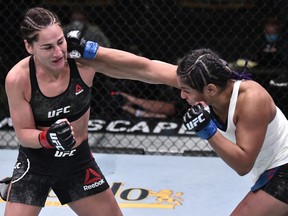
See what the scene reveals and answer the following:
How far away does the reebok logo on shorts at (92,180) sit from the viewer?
2.45 metres

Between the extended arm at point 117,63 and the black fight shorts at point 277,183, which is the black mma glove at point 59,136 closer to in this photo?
the extended arm at point 117,63

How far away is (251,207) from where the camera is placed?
228 cm

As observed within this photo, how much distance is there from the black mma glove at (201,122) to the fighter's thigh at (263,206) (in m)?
0.33

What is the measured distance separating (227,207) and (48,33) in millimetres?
1559

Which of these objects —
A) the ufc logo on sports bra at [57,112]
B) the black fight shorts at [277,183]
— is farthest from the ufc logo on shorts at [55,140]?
the black fight shorts at [277,183]

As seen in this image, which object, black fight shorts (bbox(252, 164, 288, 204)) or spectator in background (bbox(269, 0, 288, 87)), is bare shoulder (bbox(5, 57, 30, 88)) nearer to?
black fight shorts (bbox(252, 164, 288, 204))

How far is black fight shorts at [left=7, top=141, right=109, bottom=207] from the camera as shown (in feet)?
7.84

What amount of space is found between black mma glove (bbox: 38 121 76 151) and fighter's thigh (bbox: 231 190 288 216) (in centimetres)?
66

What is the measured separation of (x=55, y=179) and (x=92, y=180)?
143 millimetres

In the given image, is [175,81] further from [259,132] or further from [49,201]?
[49,201]

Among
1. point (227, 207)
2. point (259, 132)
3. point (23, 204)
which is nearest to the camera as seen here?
point (259, 132)

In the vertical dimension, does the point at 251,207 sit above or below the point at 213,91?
below

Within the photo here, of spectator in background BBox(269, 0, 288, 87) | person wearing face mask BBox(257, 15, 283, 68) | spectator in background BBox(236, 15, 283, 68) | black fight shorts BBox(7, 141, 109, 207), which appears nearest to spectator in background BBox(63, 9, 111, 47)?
spectator in background BBox(236, 15, 283, 68)

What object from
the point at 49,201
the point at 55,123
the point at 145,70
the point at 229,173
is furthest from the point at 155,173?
the point at 55,123
